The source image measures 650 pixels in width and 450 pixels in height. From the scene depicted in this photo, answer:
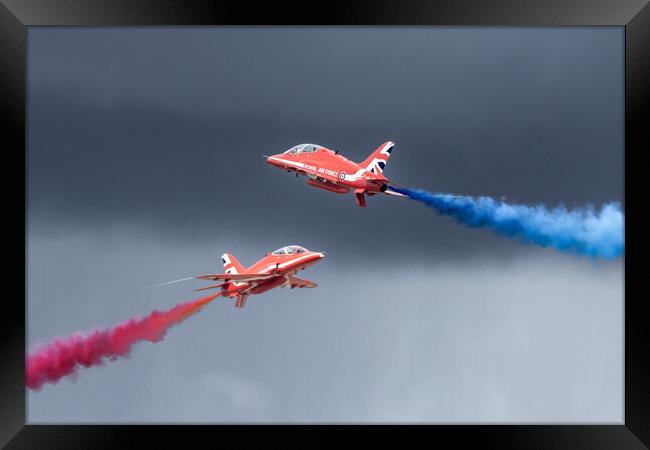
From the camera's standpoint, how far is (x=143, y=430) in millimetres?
39906

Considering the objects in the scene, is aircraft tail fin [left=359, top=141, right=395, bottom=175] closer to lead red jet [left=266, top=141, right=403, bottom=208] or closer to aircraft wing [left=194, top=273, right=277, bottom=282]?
lead red jet [left=266, top=141, right=403, bottom=208]

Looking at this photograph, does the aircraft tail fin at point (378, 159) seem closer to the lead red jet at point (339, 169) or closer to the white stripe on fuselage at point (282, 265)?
the lead red jet at point (339, 169)

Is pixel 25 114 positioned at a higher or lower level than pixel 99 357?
higher

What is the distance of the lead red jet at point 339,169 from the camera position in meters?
51.4

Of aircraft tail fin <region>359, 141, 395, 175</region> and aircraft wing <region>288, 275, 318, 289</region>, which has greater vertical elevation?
aircraft tail fin <region>359, 141, 395, 175</region>

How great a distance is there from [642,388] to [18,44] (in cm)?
2878

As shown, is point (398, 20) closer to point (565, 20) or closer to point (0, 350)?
point (565, 20)

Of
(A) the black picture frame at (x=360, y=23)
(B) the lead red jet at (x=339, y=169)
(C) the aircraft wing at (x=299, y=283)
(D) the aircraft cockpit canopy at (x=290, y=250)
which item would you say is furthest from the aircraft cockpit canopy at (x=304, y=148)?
(A) the black picture frame at (x=360, y=23)

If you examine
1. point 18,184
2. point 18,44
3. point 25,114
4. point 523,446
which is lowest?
point 523,446

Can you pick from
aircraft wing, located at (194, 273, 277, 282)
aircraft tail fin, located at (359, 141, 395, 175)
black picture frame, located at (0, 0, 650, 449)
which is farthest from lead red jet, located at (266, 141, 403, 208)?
black picture frame, located at (0, 0, 650, 449)

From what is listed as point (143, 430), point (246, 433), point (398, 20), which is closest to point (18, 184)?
point (143, 430)

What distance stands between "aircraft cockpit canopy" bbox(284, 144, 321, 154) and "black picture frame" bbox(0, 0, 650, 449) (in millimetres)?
15335

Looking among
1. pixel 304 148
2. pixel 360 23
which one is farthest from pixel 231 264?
pixel 360 23

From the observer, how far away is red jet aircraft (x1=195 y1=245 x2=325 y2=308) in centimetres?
5094
